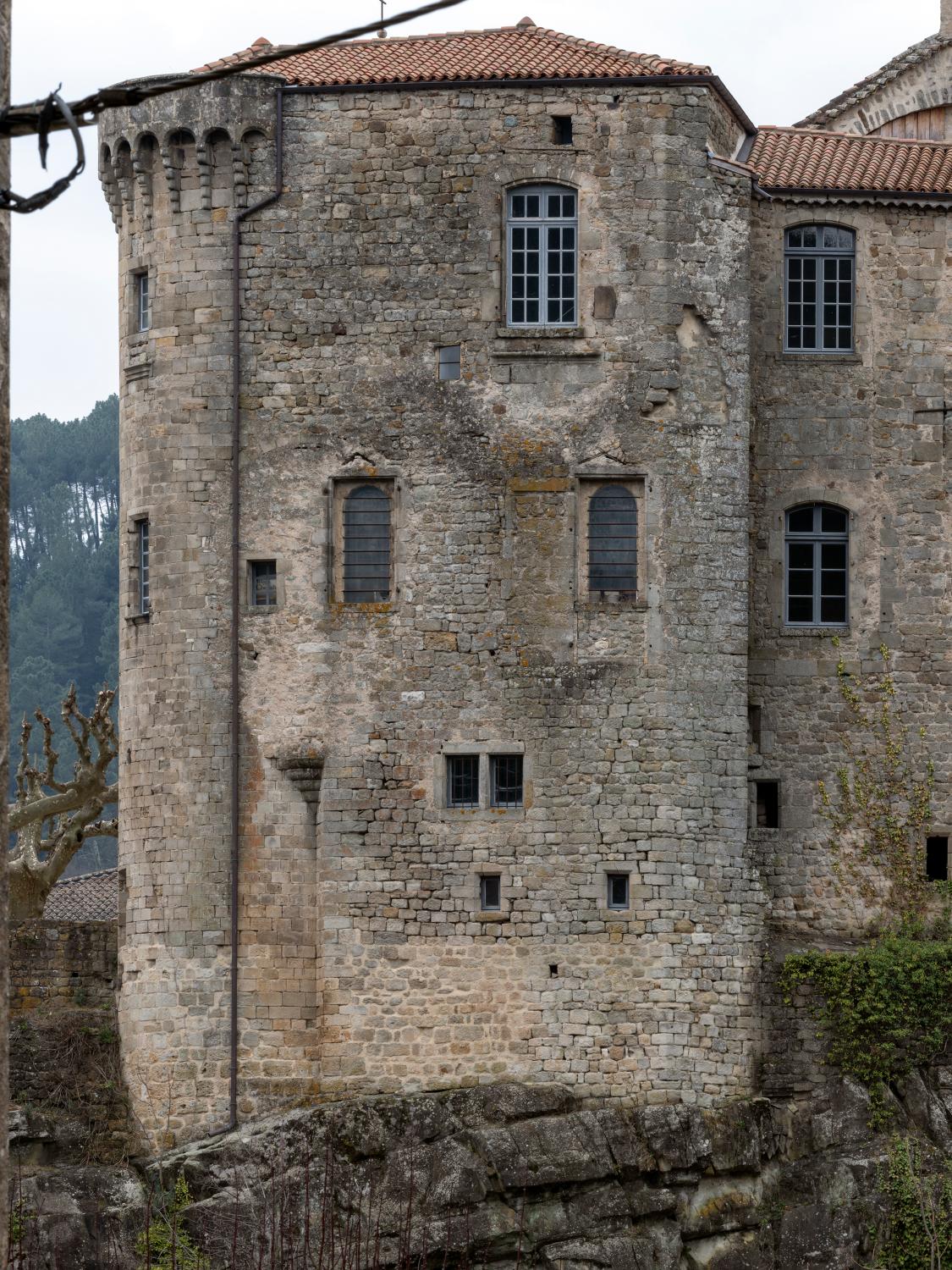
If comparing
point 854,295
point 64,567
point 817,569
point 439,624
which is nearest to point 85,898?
point 439,624

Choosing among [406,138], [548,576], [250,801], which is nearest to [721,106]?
[406,138]

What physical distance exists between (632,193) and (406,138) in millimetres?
3065

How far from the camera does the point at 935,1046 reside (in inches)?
1277

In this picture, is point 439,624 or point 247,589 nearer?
point 439,624

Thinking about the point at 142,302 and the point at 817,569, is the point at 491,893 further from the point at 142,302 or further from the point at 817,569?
the point at 142,302

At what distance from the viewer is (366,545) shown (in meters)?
32.8

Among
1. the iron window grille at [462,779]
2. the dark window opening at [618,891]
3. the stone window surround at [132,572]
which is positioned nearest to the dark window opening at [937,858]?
the dark window opening at [618,891]

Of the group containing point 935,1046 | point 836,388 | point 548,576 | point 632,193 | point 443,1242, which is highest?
point 632,193

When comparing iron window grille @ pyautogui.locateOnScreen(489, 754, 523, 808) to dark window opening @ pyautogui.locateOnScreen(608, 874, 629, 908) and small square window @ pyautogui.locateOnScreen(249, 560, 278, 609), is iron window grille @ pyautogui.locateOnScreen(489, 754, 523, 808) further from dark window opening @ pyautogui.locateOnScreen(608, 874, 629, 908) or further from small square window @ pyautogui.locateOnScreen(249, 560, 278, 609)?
small square window @ pyautogui.locateOnScreen(249, 560, 278, 609)

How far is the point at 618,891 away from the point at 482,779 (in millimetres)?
2239

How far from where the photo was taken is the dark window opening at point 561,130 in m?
33.0

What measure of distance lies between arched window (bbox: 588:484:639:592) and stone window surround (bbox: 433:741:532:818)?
236cm

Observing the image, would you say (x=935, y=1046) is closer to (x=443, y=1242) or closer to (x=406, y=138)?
(x=443, y=1242)


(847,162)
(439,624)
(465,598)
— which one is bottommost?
(439,624)
